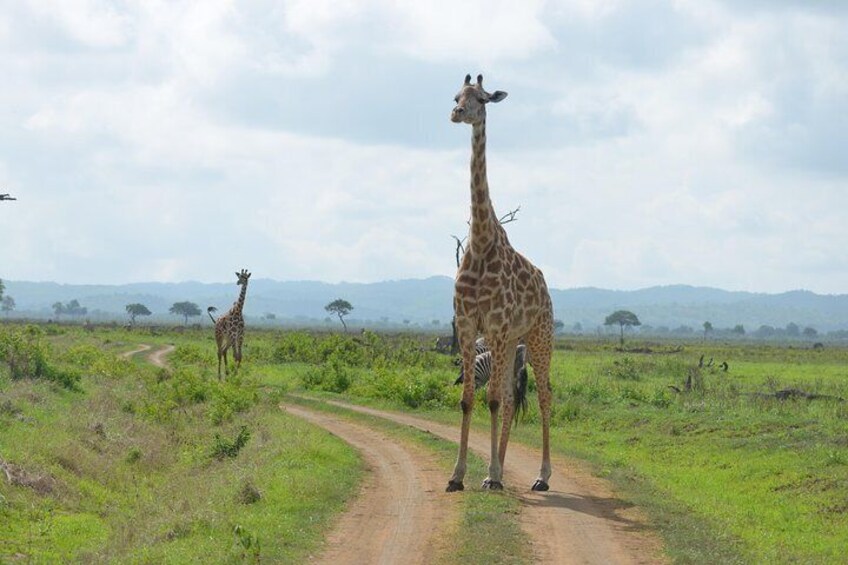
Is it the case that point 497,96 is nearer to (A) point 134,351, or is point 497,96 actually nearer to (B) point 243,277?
(B) point 243,277

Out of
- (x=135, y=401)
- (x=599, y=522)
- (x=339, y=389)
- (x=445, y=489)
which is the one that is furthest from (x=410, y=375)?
(x=599, y=522)

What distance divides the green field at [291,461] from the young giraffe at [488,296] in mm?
1865

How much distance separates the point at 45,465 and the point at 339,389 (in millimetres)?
15796

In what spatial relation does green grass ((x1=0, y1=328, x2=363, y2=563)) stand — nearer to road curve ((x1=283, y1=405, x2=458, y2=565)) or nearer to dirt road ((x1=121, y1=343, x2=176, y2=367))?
road curve ((x1=283, y1=405, x2=458, y2=565))

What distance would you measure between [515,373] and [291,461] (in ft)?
22.2

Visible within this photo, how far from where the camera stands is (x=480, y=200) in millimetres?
15430

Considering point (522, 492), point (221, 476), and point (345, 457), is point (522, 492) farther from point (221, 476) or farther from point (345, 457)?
point (221, 476)

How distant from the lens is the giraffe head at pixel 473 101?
49.3 feet

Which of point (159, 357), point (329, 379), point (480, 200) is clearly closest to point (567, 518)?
point (480, 200)

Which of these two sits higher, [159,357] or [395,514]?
[159,357]

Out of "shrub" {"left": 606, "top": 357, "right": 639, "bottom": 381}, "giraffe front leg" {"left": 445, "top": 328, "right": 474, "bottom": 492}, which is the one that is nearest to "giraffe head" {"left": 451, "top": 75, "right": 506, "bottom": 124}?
"giraffe front leg" {"left": 445, "top": 328, "right": 474, "bottom": 492}

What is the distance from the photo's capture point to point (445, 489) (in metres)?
15.1

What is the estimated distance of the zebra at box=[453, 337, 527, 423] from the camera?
21.1 meters

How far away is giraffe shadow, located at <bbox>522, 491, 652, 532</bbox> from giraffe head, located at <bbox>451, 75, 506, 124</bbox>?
18.3ft
